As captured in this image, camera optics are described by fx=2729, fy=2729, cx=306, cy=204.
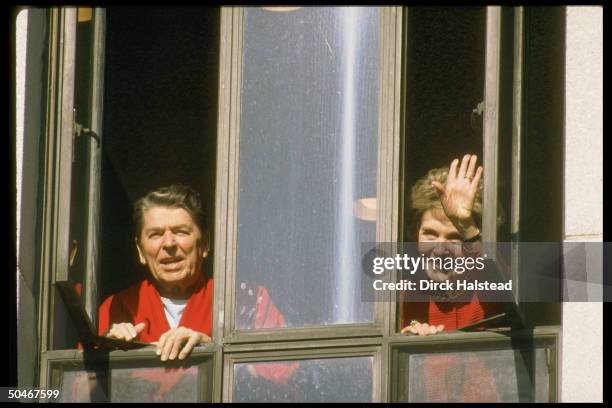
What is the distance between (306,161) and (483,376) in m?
1.39

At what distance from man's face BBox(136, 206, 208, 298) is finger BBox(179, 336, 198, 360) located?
0.35 metres

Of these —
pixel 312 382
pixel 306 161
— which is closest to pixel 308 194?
pixel 306 161

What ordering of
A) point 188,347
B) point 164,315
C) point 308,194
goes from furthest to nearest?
point 164,315, point 308,194, point 188,347

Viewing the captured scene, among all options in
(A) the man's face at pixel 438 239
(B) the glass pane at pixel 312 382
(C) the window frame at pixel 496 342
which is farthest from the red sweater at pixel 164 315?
(A) the man's face at pixel 438 239

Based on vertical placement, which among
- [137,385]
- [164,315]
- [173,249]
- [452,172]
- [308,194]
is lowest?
[137,385]

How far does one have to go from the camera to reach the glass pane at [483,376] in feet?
43.4

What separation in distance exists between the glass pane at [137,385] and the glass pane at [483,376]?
1011mm

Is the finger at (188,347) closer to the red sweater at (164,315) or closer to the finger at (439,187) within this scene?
the red sweater at (164,315)

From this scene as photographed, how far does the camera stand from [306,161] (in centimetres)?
1353

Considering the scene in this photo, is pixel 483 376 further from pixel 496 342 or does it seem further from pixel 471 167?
pixel 471 167

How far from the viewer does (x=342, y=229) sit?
530 inches

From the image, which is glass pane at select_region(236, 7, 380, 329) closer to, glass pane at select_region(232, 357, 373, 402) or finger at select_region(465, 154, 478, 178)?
glass pane at select_region(232, 357, 373, 402)

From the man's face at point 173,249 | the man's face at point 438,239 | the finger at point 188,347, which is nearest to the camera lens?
the finger at point 188,347

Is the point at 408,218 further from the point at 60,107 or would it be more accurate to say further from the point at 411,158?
the point at 60,107
